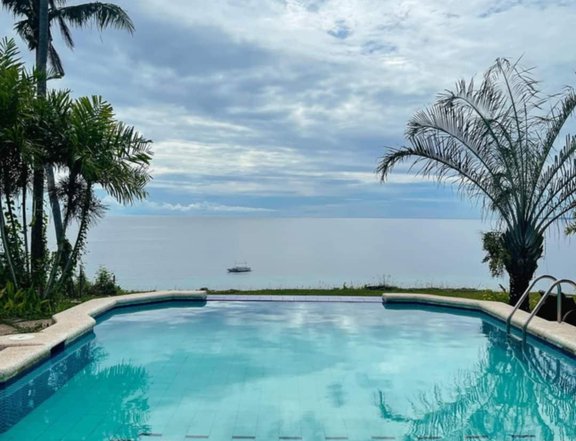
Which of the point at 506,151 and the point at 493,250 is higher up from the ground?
the point at 506,151

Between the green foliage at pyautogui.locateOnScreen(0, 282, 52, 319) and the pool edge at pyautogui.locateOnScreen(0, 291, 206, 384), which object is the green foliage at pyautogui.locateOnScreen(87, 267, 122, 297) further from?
the green foliage at pyautogui.locateOnScreen(0, 282, 52, 319)

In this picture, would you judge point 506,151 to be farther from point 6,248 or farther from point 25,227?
point 6,248

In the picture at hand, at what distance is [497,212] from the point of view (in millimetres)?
9789

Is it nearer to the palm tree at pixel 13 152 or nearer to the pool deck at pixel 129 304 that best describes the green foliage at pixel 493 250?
the pool deck at pixel 129 304

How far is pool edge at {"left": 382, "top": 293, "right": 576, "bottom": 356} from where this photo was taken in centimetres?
717

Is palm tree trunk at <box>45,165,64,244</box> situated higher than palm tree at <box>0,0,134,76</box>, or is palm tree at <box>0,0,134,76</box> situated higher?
palm tree at <box>0,0,134,76</box>

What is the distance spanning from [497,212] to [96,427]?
806 centimetres

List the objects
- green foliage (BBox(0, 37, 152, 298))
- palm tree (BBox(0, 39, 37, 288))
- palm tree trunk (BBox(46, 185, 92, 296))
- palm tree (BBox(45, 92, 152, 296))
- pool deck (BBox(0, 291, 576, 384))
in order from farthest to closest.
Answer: palm tree trunk (BBox(46, 185, 92, 296)), palm tree (BBox(45, 92, 152, 296)), green foliage (BBox(0, 37, 152, 298)), palm tree (BBox(0, 39, 37, 288)), pool deck (BBox(0, 291, 576, 384))

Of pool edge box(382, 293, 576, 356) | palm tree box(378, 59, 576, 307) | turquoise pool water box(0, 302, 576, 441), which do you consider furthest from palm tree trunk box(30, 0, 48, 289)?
pool edge box(382, 293, 576, 356)

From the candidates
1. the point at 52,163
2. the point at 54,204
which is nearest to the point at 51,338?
the point at 52,163

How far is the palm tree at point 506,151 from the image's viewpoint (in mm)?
9109

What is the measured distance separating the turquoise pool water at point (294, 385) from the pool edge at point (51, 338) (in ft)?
0.62

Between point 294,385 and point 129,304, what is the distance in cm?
598

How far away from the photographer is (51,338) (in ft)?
21.8
